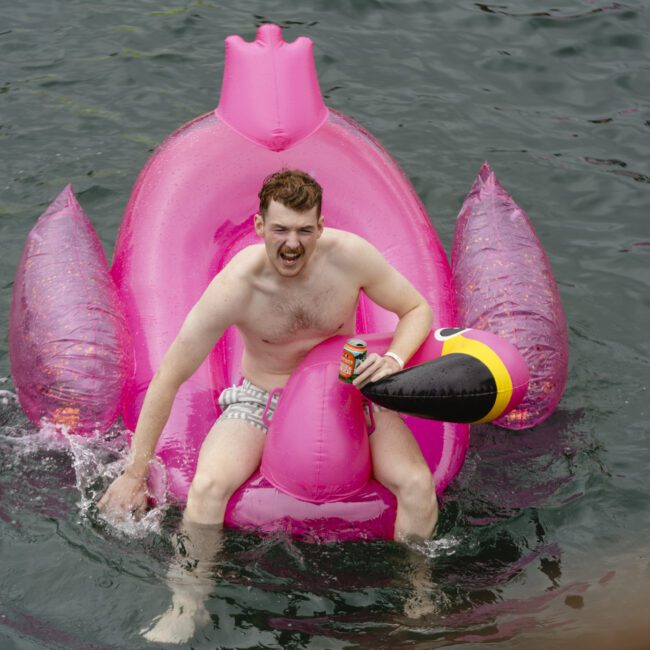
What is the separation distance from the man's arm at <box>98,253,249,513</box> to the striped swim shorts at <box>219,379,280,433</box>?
0.23 m

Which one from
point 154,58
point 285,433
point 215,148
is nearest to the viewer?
point 285,433

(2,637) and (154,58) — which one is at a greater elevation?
(154,58)

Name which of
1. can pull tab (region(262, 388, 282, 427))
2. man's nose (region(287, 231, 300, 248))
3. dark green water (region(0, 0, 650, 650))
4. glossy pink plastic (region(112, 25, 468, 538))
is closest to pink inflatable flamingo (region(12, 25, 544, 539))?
glossy pink plastic (region(112, 25, 468, 538))

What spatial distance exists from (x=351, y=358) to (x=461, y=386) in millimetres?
393

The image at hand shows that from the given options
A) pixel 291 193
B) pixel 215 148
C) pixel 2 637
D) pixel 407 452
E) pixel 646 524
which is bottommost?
pixel 2 637

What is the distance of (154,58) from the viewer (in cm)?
789

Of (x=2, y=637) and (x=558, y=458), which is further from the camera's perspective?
(x=558, y=458)

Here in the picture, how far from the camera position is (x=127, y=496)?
423 cm

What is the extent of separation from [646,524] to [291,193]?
198 cm

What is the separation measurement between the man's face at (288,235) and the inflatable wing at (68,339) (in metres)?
1.11

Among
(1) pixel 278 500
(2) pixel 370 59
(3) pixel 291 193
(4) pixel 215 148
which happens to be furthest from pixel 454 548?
(2) pixel 370 59

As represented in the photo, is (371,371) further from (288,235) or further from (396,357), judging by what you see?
(288,235)

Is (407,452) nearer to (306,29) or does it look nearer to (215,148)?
(215,148)

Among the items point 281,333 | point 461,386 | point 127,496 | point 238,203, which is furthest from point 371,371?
point 238,203
